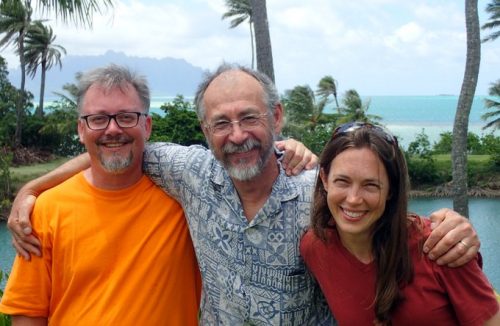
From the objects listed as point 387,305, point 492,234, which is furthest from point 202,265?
point 492,234

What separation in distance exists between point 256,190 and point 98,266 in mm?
804

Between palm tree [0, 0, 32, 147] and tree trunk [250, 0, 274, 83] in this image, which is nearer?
tree trunk [250, 0, 274, 83]

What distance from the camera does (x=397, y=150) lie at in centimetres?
234

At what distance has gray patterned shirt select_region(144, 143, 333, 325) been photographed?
8.75ft

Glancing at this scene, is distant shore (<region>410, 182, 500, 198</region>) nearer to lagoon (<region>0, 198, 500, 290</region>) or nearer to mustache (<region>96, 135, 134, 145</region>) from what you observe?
lagoon (<region>0, 198, 500, 290</region>)

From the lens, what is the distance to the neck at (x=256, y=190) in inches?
108

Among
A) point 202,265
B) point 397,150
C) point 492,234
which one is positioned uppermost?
point 397,150

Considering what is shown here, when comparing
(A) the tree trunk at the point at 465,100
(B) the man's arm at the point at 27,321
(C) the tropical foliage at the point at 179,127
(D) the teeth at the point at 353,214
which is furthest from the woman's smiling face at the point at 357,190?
(C) the tropical foliage at the point at 179,127

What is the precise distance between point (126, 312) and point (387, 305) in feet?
3.90

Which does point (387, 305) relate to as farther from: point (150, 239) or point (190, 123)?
point (190, 123)

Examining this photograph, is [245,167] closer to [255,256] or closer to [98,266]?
[255,256]

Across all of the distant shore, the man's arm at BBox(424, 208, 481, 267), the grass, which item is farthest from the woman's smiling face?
the distant shore

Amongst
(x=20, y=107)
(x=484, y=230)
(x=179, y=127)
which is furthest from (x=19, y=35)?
(x=484, y=230)

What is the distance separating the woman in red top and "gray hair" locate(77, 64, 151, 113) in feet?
3.32
